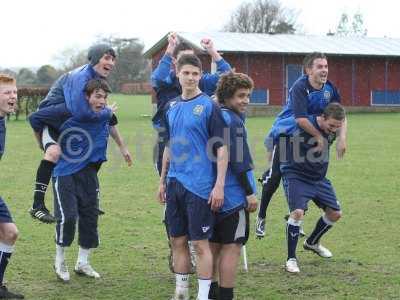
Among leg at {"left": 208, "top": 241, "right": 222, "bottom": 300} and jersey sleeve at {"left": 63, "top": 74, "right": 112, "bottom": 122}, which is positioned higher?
jersey sleeve at {"left": 63, "top": 74, "right": 112, "bottom": 122}

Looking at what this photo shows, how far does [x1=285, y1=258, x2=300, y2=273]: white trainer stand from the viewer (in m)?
6.71

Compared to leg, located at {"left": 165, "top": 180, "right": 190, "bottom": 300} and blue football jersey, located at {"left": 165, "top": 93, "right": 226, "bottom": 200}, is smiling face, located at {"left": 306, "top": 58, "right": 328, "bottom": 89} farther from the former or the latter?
leg, located at {"left": 165, "top": 180, "right": 190, "bottom": 300}

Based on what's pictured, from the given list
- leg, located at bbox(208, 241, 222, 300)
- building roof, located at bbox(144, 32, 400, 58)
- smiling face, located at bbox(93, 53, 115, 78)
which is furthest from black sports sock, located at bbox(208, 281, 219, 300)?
building roof, located at bbox(144, 32, 400, 58)

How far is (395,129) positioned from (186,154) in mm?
21731

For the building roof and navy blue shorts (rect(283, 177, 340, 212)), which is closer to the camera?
navy blue shorts (rect(283, 177, 340, 212))

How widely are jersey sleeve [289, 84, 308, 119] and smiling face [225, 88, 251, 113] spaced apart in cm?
150

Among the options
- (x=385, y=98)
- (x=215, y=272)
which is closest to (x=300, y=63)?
(x=385, y=98)

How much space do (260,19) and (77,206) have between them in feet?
274

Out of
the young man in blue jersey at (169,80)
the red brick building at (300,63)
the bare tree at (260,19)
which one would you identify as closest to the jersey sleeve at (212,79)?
the young man in blue jersey at (169,80)

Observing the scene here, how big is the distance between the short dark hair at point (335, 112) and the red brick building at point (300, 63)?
2995cm

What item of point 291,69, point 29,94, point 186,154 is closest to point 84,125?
point 186,154

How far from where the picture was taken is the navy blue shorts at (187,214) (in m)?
5.17

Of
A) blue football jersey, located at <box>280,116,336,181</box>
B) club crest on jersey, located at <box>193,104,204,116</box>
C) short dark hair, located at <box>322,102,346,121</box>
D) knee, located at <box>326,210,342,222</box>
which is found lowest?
knee, located at <box>326,210,342,222</box>

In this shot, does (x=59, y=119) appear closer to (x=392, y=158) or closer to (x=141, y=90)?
(x=392, y=158)
